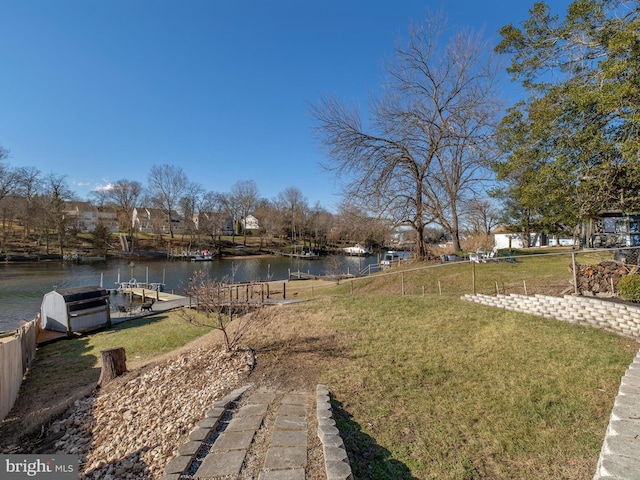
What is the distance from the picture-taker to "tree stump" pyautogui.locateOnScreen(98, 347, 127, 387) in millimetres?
5539

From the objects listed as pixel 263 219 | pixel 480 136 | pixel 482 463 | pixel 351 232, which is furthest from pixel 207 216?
pixel 482 463

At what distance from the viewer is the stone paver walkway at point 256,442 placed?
102 inches

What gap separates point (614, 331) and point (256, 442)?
7.12 m

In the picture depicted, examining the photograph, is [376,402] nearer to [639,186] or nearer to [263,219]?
[639,186]

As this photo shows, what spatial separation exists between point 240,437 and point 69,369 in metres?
7.20

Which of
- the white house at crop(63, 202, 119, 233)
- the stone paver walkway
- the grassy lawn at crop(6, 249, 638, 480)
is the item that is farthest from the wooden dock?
the white house at crop(63, 202, 119, 233)

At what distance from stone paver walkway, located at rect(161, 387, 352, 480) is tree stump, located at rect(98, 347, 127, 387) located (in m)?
2.92

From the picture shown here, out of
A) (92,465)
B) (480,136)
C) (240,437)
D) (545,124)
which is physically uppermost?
(480,136)

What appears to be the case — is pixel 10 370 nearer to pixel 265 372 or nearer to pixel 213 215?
pixel 265 372

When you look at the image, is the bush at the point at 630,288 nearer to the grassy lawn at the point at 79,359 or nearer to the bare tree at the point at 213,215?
the grassy lawn at the point at 79,359

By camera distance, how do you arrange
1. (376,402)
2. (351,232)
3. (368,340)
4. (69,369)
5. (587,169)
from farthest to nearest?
(351,232) < (587,169) < (69,369) < (368,340) < (376,402)

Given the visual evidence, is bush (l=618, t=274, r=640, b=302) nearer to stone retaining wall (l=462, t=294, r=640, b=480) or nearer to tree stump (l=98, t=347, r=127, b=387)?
stone retaining wall (l=462, t=294, r=640, b=480)

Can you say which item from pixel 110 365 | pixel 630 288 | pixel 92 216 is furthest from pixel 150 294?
pixel 92 216

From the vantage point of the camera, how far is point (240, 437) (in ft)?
10.2
